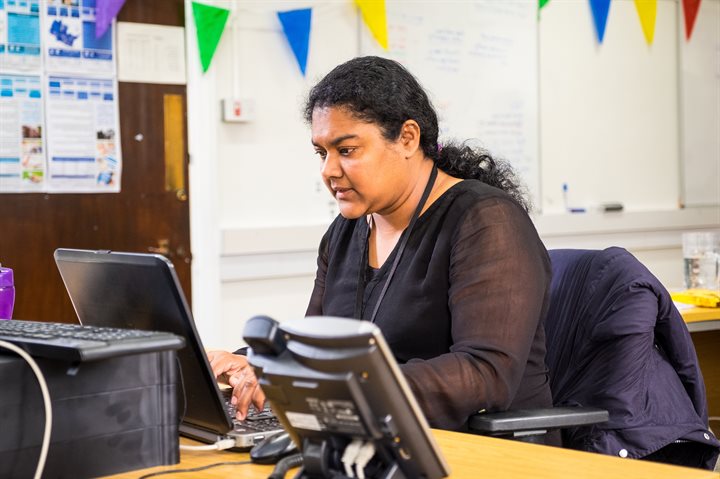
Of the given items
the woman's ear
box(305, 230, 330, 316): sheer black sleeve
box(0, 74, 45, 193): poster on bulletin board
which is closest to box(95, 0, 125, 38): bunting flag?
box(0, 74, 45, 193): poster on bulletin board

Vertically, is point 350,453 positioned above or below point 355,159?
below

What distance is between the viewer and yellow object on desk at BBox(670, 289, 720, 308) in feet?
9.71

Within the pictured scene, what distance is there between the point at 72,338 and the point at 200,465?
267 millimetres

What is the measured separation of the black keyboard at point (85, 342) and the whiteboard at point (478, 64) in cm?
319

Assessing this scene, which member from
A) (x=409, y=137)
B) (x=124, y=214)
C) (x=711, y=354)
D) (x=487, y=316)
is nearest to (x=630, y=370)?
(x=487, y=316)

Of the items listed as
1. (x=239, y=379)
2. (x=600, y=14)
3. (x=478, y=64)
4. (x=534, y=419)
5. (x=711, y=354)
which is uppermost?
(x=600, y=14)

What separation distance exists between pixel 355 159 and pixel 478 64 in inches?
118

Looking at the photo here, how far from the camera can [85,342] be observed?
1.15 metres

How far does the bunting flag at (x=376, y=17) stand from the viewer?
422 centimetres

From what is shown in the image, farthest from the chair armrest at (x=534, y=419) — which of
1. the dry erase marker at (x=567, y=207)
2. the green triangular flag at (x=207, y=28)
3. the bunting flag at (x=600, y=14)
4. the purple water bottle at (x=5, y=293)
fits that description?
the bunting flag at (x=600, y=14)

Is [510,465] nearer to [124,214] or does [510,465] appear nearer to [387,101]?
[387,101]

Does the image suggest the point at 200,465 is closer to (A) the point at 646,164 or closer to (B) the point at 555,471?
(B) the point at 555,471

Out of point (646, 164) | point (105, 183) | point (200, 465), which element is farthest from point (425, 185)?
point (646, 164)

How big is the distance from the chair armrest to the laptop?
0.36m
